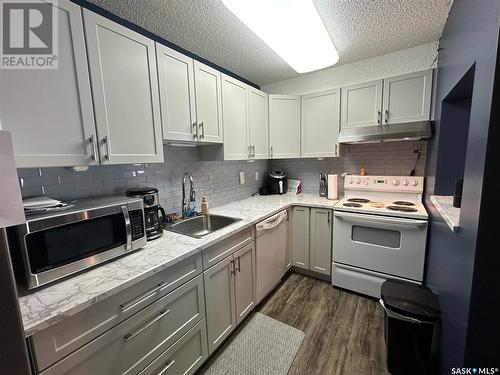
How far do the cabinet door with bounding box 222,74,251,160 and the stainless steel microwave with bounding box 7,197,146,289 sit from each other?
1076 millimetres

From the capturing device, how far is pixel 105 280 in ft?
3.10

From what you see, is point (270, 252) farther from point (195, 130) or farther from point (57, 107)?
point (57, 107)

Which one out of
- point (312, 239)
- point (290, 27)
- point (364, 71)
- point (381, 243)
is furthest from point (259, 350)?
point (364, 71)

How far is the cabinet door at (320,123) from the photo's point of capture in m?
2.45

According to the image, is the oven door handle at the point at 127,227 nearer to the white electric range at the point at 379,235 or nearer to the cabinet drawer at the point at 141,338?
the cabinet drawer at the point at 141,338

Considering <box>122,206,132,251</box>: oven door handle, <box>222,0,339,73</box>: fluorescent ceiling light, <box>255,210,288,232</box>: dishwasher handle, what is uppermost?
<box>222,0,339,73</box>: fluorescent ceiling light

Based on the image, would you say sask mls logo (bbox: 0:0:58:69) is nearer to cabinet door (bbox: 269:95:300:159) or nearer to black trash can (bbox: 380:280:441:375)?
Result: cabinet door (bbox: 269:95:300:159)

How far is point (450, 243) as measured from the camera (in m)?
1.17

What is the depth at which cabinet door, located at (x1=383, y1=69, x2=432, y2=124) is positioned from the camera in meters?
1.98

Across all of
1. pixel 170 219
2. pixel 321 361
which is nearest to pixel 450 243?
pixel 321 361

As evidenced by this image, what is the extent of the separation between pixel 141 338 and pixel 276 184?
2271 mm

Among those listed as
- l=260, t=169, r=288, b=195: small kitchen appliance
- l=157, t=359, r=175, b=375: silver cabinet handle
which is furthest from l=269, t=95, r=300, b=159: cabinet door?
l=157, t=359, r=175, b=375: silver cabinet handle

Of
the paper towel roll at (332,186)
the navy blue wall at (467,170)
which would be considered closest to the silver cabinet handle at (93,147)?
the navy blue wall at (467,170)

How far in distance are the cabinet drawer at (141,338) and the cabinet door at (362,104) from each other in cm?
222
